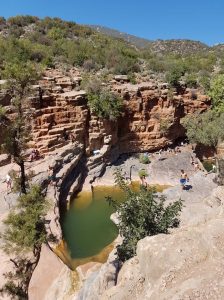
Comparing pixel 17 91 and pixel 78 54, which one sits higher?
pixel 78 54

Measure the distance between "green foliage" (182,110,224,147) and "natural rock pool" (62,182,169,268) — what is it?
28.9 ft

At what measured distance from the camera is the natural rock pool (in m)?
18.1

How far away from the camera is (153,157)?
104 feet

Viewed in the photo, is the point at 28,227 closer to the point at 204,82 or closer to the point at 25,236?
the point at 25,236

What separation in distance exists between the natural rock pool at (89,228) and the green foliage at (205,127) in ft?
28.9

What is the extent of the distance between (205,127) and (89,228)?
14280 mm

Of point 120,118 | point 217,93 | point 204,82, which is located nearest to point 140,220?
point 120,118

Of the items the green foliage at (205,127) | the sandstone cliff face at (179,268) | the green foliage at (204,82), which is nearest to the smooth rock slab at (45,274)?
the sandstone cliff face at (179,268)

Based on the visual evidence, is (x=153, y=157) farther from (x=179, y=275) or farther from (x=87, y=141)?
(x=179, y=275)

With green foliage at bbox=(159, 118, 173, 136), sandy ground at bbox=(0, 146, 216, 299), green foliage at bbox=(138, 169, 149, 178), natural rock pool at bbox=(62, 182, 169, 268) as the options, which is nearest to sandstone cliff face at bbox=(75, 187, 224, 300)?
natural rock pool at bbox=(62, 182, 169, 268)

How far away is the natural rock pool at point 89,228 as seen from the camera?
59.3 feet

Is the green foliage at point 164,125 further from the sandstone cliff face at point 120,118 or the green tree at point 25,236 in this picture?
the green tree at point 25,236

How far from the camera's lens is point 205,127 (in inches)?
1167

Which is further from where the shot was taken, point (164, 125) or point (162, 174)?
point (164, 125)
